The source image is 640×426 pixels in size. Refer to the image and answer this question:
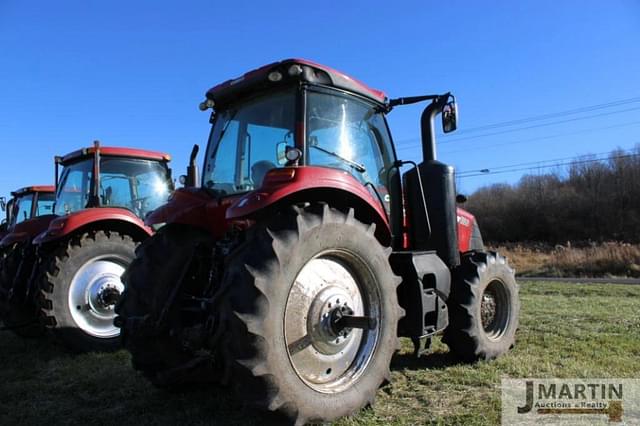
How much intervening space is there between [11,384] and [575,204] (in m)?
38.9

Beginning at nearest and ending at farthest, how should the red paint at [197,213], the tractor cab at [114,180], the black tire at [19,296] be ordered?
the red paint at [197,213] < the black tire at [19,296] < the tractor cab at [114,180]

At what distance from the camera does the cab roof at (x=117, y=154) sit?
23.4ft

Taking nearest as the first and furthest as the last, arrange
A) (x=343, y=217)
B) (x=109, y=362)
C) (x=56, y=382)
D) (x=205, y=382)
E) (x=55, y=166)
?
1. (x=343, y=217)
2. (x=205, y=382)
3. (x=56, y=382)
4. (x=109, y=362)
5. (x=55, y=166)

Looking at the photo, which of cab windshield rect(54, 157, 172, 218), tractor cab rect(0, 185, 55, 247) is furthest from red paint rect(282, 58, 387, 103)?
tractor cab rect(0, 185, 55, 247)

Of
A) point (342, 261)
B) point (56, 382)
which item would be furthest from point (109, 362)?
point (342, 261)

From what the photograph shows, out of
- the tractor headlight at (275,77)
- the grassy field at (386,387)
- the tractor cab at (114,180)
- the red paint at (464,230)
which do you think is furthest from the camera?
the tractor cab at (114,180)

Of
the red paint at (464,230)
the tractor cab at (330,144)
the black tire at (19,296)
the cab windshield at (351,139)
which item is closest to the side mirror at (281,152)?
the tractor cab at (330,144)

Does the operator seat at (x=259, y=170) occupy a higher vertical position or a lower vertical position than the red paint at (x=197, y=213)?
higher

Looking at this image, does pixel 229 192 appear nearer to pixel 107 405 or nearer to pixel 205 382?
pixel 205 382

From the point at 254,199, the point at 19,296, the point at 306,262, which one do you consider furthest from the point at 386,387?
the point at 19,296

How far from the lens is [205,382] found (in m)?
3.90

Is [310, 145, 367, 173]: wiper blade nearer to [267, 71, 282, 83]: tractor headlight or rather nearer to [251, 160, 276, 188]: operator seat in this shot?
[251, 160, 276, 188]: operator seat

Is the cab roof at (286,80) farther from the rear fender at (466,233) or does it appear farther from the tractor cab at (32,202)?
the tractor cab at (32,202)

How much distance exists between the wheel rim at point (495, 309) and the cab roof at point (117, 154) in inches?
193
